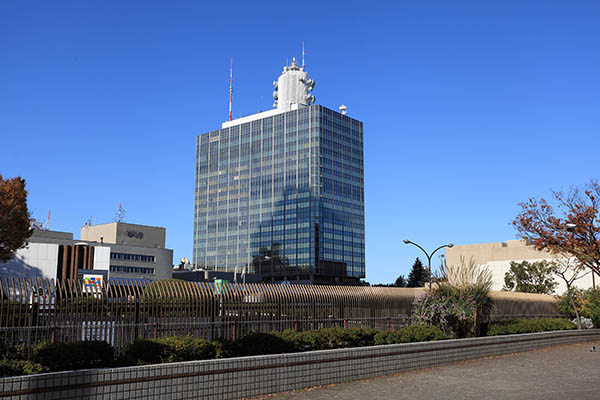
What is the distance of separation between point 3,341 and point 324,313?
864 cm

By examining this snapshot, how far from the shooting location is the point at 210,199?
17575 centimetres

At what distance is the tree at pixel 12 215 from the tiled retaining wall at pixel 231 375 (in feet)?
117

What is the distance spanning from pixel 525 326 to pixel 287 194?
432 ft

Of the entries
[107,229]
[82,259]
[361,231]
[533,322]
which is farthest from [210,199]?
[533,322]

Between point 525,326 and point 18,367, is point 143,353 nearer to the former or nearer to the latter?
point 18,367

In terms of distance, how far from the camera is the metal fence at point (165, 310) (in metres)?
11.0

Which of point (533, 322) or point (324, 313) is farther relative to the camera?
point (533, 322)

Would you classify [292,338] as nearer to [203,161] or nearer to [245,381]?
[245,381]

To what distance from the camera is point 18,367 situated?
9.98m

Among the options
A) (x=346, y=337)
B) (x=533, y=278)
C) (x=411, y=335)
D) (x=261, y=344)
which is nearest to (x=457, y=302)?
(x=411, y=335)

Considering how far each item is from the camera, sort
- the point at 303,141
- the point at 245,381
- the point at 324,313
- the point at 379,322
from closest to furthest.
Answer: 1. the point at 245,381
2. the point at 324,313
3. the point at 379,322
4. the point at 303,141

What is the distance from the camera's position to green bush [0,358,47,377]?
983cm

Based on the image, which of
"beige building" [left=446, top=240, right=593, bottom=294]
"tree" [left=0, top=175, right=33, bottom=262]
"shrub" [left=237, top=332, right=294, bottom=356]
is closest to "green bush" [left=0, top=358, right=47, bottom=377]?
"shrub" [left=237, top=332, right=294, bottom=356]

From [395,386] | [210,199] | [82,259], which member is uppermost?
[210,199]
